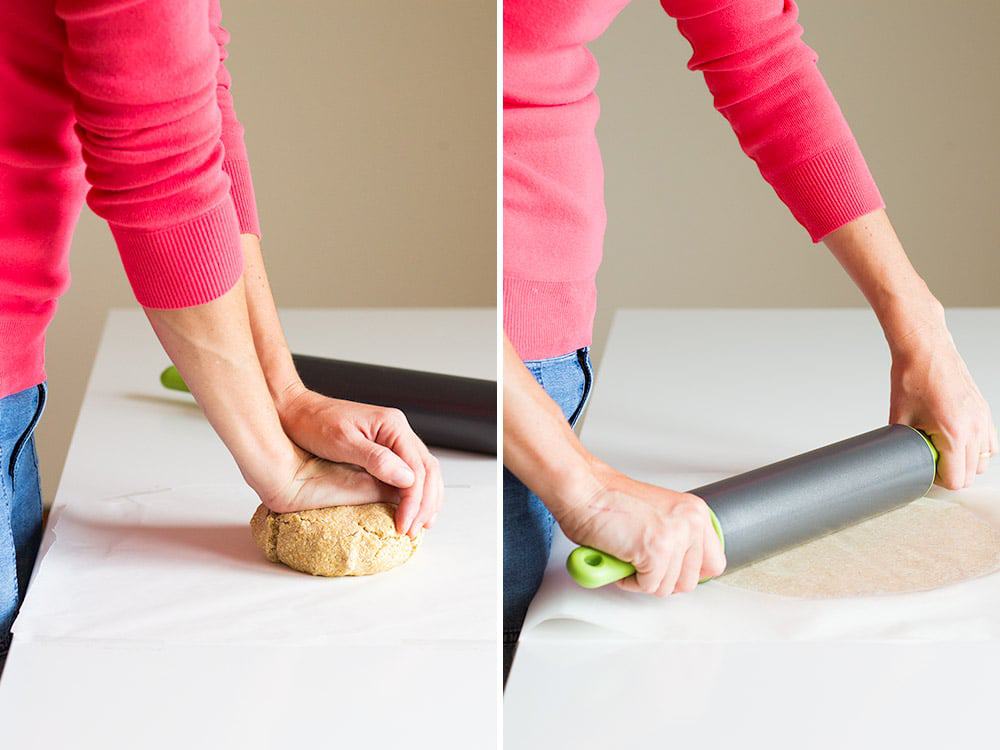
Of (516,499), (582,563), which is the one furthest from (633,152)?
(582,563)

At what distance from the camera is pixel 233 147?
0.52 meters

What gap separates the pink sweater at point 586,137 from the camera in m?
0.70

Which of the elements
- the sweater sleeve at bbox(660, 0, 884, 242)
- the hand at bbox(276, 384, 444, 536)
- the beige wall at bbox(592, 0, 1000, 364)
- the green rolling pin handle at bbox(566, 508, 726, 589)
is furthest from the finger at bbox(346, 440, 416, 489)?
the beige wall at bbox(592, 0, 1000, 364)

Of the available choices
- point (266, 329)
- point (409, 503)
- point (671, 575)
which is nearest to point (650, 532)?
point (671, 575)

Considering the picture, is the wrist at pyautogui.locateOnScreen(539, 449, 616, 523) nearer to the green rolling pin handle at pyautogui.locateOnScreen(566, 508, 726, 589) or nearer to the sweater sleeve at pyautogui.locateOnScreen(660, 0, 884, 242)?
the green rolling pin handle at pyautogui.locateOnScreen(566, 508, 726, 589)

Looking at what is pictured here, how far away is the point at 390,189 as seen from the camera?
1.69 ft

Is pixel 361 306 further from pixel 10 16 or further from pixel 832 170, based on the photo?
pixel 832 170

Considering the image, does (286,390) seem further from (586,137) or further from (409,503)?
(586,137)

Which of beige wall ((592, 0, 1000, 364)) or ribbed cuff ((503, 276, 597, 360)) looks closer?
ribbed cuff ((503, 276, 597, 360))

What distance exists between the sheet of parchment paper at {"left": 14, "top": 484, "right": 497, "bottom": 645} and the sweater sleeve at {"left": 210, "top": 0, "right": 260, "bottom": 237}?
19cm

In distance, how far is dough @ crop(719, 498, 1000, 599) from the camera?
2.22ft

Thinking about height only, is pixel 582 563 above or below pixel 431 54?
below

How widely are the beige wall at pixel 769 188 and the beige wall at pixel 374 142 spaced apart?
2.21 ft

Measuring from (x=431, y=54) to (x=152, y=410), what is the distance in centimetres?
37
